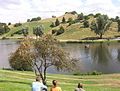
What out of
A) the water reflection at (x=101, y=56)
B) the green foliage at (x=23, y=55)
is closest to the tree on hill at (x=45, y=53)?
the green foliage at (x=23, y=55)

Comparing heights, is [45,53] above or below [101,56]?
above

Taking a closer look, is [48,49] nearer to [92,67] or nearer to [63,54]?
[63,54]

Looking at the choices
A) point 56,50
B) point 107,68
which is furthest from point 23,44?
point 107,68

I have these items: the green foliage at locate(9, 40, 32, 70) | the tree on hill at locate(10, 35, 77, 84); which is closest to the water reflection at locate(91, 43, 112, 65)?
→ the tree on hill at locate(10, 35, 77, 84)

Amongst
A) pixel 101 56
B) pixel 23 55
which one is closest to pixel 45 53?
pixel 23 55

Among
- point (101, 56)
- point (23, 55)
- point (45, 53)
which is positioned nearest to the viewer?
point (23, 55)

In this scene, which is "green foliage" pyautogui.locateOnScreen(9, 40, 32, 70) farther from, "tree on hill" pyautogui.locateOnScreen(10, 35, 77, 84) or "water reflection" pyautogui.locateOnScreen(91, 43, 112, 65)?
"water reflection" pyautogui.locateOnScreen(91, 43, 112, 65)

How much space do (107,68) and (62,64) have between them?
4112 centimetres

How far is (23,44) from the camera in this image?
47625mm

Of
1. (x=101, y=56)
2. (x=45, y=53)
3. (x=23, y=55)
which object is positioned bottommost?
(x=101, y=56)

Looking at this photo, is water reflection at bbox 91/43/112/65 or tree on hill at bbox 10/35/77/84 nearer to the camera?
tree on hill at bbox 10/35/77/84

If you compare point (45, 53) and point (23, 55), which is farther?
point (45, 53)

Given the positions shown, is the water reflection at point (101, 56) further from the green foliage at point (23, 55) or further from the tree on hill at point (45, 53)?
the green foliage at point (23, 55)

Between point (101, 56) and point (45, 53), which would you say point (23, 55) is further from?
point (101, 56)
